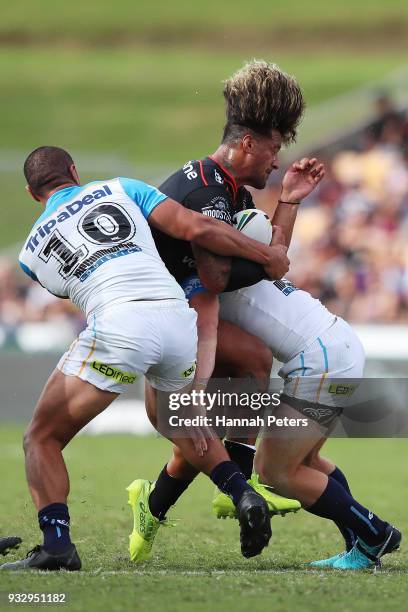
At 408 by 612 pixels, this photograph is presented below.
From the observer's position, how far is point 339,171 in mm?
17688

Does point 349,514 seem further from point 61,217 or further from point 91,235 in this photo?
point 61,217

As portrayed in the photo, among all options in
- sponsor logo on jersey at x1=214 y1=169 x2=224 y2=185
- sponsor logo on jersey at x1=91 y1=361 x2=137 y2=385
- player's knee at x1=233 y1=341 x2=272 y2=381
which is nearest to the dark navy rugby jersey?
sponsor logo on jersey at x1=214 y1=169 x2=224 y2=185

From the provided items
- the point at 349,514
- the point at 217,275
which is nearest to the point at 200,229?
the point at 217,275

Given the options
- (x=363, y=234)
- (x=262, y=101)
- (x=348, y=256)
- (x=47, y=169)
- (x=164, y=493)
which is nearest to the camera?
(x=47, y=169)

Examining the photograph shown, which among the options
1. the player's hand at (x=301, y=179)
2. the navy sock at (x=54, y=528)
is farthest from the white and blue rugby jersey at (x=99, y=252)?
the navy sock at (x=54, y=528)

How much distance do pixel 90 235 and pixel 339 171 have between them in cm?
1257

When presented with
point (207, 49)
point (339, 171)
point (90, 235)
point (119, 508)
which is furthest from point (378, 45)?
point (90, 235)

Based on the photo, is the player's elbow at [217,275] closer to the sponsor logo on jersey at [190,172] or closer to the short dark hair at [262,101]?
the sponsor logo on jersey at [190,172]

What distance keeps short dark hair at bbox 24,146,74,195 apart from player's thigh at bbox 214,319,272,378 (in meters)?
1.11

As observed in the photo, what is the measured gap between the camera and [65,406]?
5402 mm

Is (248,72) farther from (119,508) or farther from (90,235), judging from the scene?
(119,508)

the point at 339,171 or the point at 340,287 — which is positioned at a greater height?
the point at 339,171

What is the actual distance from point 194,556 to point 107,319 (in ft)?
5.35

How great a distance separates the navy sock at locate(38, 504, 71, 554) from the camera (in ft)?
17.7
